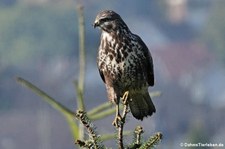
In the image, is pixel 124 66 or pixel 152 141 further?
pixel 124 66

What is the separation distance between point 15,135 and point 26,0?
158 ft

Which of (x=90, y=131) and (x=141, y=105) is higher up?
(x=141, y=105)

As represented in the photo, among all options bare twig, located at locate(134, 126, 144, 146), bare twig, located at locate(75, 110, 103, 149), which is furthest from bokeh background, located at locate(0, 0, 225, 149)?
bare twig, located at locate(75, 110, 103, 149)

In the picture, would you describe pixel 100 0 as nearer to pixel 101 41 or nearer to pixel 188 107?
pixel 188 107

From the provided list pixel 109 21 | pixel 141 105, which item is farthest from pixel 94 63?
pixel 109 21

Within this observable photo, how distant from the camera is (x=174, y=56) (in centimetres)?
10925

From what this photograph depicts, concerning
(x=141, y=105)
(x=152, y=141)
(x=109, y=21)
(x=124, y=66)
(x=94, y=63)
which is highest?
(x=94, y=63)

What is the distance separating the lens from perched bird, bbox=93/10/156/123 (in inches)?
290

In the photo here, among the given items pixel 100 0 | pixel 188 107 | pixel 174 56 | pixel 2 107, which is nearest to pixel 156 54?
pixel 174 56

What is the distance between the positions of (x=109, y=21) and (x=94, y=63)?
281 ft

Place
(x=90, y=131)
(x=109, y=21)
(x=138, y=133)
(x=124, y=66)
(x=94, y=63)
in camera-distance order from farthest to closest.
Result: (x=94, y=63)
(x=124, y=66)
(x=109, y=21)
(x=138, y=133)
(x=90, y=131)

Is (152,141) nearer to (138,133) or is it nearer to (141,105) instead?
(138,133)

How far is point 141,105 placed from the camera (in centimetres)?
753

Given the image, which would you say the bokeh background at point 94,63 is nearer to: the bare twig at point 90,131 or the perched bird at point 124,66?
the perched bird at point 124,66
